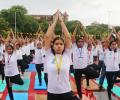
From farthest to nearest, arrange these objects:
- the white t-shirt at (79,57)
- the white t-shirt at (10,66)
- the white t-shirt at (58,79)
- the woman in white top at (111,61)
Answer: the white t-shirt at (79,57) < the woman in white top at (111,61) < the white t-shirt at (10,66) < the white t-shirt at (58,79)

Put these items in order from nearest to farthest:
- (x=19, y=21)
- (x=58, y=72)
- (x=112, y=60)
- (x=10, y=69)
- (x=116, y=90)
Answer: (x=58, y=72) < (x=10, y=69) < (x=112, y=60) < (x=116, y=90) < (x=19, y=21)

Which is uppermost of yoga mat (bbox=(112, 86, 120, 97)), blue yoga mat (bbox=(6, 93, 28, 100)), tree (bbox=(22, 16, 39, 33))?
tree (bbox=(22, 16, 39, 33))

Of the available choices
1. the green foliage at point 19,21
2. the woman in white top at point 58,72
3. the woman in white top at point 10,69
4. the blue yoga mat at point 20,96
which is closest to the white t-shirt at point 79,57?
the woman in white top at point 10,69

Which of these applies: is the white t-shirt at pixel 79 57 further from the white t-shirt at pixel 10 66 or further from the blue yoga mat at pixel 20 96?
the blue yoga mat at pixel 20 96

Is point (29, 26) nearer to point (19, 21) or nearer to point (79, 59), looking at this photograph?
point (19, 21)

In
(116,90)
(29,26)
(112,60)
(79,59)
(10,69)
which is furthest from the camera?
(29,26)

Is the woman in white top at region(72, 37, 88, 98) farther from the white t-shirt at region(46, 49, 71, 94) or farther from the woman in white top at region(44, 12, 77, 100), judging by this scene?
the white t-shirt at region(46, 49, 71, 94)

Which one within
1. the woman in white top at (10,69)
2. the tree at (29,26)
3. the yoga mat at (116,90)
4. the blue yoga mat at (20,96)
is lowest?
the yoga mat at (116,90)

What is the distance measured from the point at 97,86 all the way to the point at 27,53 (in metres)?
8.14

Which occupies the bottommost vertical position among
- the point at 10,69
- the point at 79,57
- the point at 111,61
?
the point at 10,69

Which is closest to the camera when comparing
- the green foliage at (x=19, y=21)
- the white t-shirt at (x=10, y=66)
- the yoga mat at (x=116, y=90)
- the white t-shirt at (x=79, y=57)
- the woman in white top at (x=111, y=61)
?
the white t-shirt at (x=10, y=66)

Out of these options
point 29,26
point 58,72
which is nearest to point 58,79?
point 58,72

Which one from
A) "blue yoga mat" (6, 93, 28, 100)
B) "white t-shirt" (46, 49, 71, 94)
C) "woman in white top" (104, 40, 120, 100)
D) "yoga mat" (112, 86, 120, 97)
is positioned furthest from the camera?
"yoga mat" (112, 86, 120, 97)

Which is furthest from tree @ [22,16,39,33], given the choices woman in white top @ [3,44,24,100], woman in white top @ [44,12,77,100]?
woman in white top @ [44,12,77,100]
